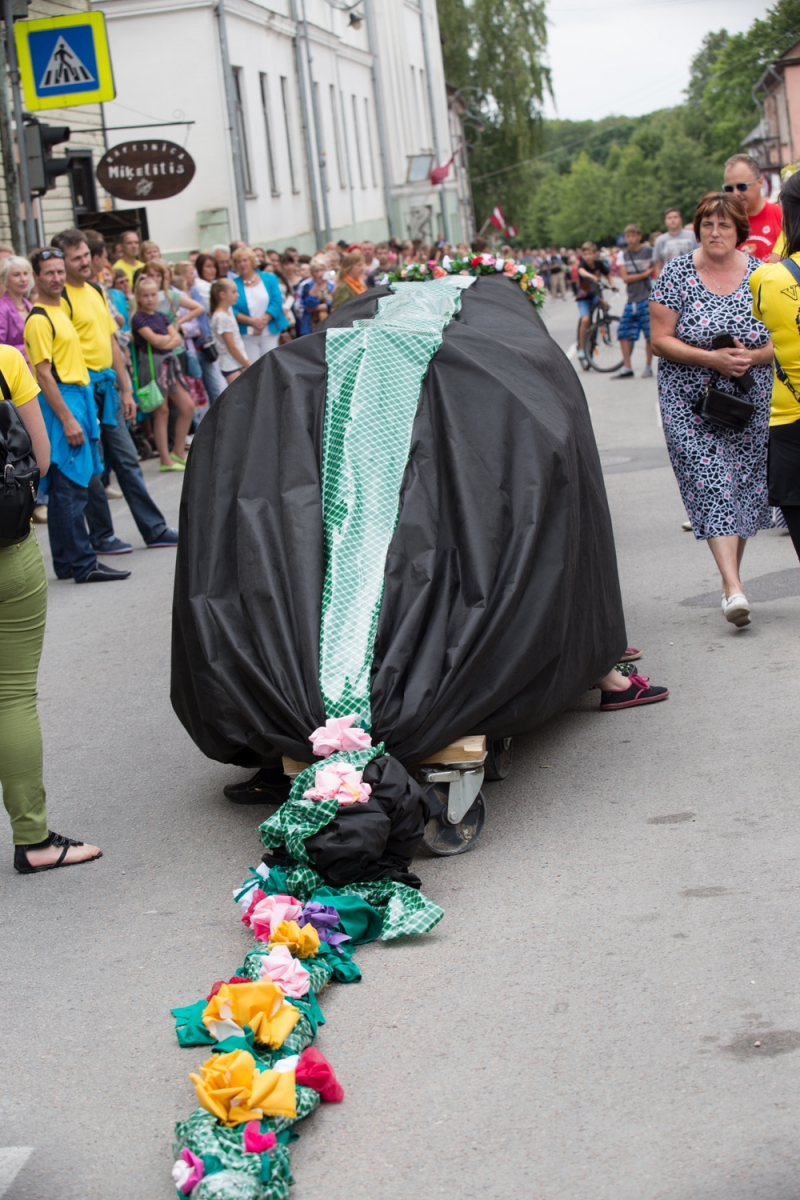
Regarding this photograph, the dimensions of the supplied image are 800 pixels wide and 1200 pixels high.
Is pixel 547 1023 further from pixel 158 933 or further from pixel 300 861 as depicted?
pixel 158 933

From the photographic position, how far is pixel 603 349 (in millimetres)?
22844

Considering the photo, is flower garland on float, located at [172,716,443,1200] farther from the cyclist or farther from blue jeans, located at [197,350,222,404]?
the cyclist

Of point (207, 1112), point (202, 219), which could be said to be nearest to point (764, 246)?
point (207, 1112)

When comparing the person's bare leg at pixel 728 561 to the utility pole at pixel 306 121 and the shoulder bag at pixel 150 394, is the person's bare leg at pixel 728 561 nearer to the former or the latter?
the shoulder bag at pixel 150 394

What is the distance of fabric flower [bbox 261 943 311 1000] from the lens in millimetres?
3834

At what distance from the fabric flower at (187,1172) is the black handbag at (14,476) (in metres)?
2.36

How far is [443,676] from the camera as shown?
189 inches

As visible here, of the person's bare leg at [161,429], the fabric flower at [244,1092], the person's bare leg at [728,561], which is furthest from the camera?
the person's bare leg at [161,429]

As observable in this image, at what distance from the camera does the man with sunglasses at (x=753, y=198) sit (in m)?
9.93

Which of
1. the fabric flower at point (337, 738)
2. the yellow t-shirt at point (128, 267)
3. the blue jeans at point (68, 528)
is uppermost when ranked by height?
the yellow t-shirt at point (128, 267)

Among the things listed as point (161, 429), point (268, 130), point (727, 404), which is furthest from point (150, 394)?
point (268, 130)

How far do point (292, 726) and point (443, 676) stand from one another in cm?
51

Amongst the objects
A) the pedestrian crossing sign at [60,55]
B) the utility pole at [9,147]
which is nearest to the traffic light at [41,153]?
the pedestrian crossing sign at [60,55]

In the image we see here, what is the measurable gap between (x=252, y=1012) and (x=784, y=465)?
339cm
